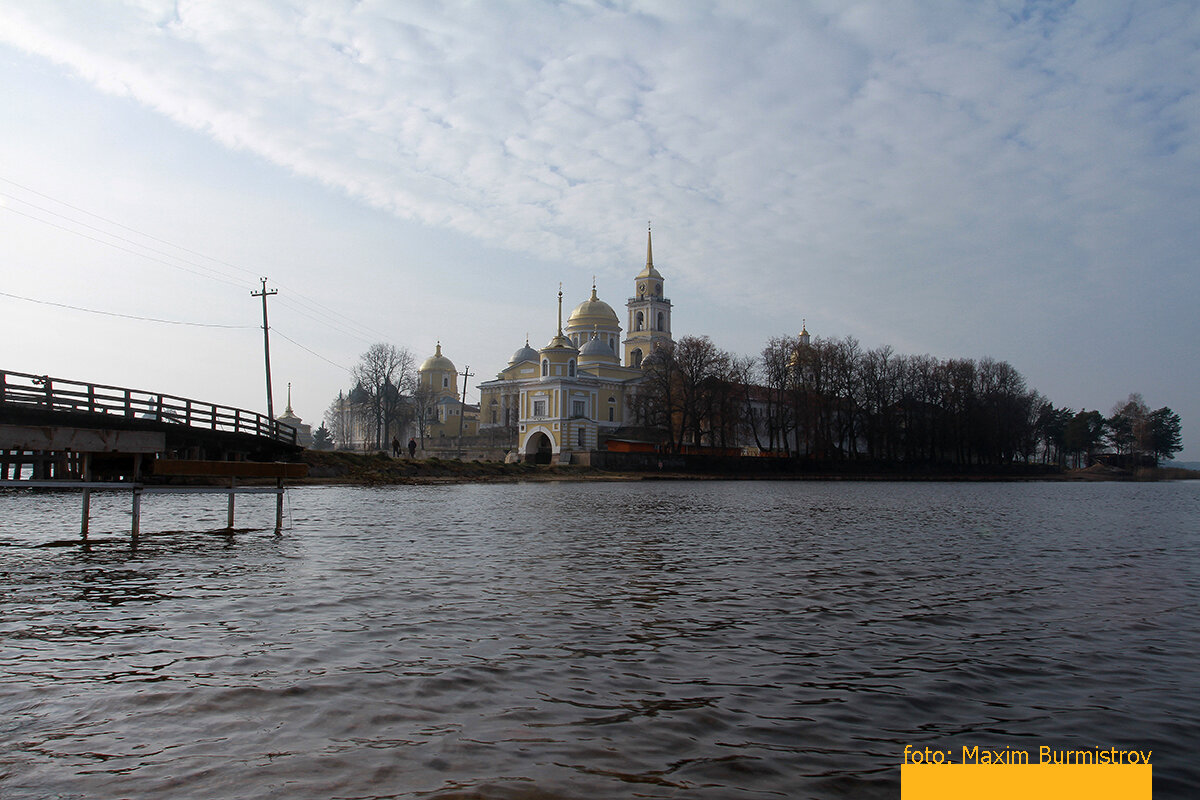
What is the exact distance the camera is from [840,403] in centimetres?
8731

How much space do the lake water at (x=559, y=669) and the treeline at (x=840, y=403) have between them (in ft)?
220

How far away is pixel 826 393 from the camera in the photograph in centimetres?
8669

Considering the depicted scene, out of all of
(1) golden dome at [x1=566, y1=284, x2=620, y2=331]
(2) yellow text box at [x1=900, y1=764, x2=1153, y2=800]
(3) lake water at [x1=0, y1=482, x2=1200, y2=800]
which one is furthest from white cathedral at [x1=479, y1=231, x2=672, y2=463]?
(2) yellow text box at [x1=900, y1=764, x2=1153, y2=800]

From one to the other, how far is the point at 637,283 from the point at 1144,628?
4378 inches

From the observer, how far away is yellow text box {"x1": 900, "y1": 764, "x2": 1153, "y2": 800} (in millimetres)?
5188

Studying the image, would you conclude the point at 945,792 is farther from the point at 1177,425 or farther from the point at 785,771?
the point at 1177,425

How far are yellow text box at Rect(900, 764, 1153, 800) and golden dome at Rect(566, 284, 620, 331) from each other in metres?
108

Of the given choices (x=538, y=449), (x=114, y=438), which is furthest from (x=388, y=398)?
(x=114, y=438)

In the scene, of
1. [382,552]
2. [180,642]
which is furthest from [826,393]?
[180,642]

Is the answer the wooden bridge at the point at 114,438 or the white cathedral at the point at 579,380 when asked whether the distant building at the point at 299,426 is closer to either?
the white cathedral at the point at 579,380

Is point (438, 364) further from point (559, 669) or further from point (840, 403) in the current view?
point (559, 669)

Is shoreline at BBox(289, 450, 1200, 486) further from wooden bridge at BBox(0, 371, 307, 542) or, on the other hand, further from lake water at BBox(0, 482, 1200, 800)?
lake water at BBox(0, 482, 1200, 800)

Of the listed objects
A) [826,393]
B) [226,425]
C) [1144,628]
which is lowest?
[1144,628]

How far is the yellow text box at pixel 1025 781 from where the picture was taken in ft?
17.0
